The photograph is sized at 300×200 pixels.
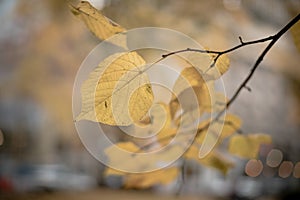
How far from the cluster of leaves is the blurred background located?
9 cm

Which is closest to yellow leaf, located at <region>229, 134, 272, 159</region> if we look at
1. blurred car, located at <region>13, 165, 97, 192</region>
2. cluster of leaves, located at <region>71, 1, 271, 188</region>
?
cluster of leaves, located at <region>71, 1, 271, 188</region>

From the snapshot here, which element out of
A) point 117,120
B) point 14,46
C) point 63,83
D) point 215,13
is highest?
point 14,46

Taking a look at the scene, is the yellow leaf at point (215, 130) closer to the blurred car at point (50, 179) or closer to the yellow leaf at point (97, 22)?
the yellow leaf at point (97, 22)

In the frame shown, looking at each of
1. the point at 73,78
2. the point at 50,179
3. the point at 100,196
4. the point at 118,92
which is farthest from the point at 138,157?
the point at 50,179

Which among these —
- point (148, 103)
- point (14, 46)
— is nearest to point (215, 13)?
point (14, 46)

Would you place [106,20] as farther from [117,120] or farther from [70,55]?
[70,55]

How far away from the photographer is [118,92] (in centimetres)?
21

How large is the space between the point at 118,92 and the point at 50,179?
4631mm

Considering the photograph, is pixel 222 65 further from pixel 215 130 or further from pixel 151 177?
pixel 151 177

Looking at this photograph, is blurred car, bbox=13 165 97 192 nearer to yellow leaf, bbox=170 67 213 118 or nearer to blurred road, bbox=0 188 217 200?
blurred road, bbox=0 188 217 200

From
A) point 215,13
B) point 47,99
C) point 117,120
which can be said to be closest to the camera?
point 117,120

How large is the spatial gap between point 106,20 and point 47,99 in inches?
110

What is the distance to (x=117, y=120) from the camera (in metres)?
0.21

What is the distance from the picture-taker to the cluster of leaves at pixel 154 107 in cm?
21
